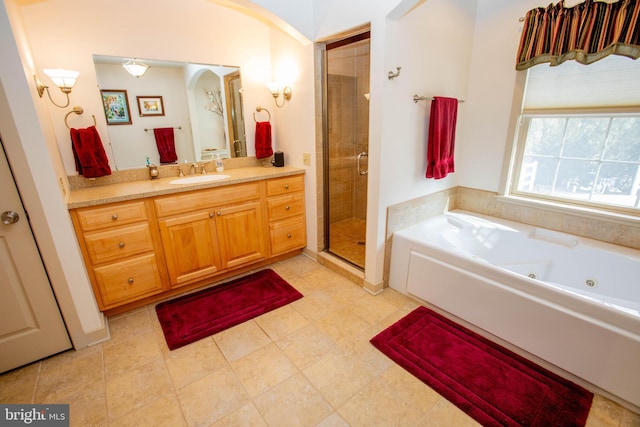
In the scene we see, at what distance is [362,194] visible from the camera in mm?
3754

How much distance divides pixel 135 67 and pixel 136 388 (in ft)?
7.62

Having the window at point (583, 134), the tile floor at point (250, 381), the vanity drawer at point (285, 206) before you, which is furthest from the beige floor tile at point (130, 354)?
the window at point (583, 134)

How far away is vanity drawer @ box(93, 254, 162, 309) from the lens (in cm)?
203

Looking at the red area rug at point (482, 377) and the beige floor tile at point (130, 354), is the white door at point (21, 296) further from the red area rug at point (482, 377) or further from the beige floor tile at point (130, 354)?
the red area rug at point (482, 377)

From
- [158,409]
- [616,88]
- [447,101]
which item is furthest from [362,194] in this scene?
[158,409]

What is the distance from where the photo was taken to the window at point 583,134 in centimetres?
198

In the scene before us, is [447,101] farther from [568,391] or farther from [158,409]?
[158,409]

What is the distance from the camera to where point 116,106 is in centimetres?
232

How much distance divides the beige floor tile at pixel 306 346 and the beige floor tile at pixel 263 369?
5cm

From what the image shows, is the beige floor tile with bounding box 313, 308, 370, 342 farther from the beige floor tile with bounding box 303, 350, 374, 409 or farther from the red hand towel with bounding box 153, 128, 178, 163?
the red hand towel with bounding box 153, 128, 178, 163

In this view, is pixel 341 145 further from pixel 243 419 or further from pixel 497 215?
pixel 243 419

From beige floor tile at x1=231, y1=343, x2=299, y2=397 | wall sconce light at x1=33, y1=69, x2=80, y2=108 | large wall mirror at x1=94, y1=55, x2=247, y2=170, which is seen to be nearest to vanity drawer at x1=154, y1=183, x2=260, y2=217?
large wall mirror at x1=94, y1=55, x2=247, y2=170

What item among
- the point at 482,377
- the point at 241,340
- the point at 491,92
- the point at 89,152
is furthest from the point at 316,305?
the point at 491,92

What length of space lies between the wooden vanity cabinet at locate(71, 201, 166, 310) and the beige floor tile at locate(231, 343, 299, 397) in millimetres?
A: 995
